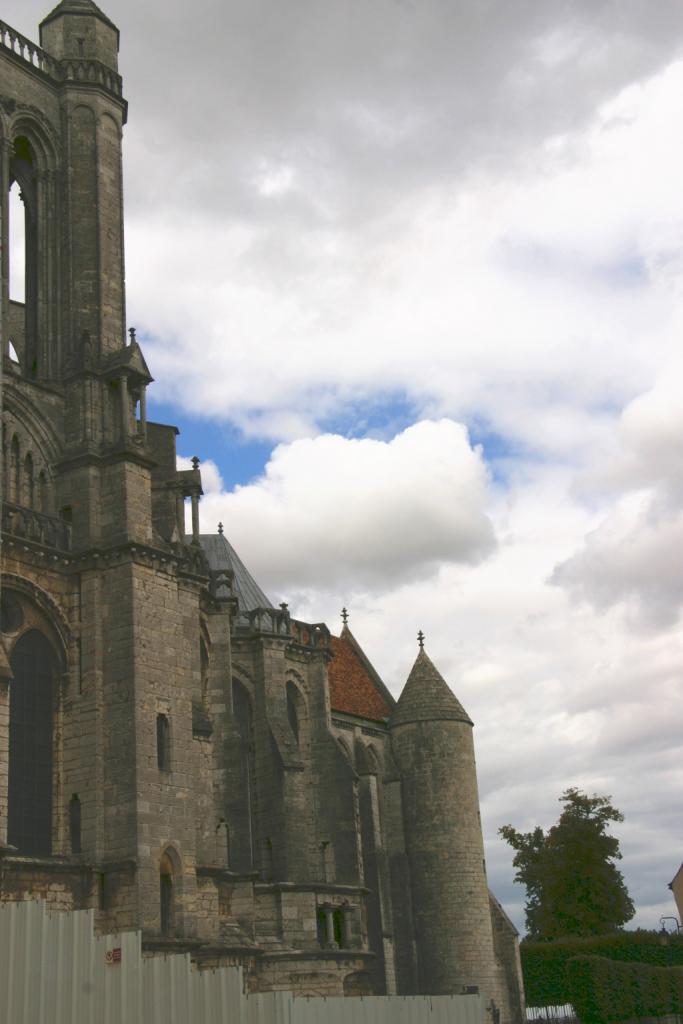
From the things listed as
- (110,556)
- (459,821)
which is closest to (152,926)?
(110,556)

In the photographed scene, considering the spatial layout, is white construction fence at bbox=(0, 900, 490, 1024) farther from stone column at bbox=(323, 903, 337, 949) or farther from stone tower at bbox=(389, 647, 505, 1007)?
stone tower at bbox=(389, 647, 505, 1007)

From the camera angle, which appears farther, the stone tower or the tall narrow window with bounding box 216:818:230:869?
the stone tower

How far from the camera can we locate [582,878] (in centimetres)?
5919

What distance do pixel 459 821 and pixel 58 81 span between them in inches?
1225

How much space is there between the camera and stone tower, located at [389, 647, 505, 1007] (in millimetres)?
47875

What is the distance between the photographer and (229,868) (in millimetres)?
35750

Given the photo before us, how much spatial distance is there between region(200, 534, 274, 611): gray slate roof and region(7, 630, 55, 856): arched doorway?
14.9m

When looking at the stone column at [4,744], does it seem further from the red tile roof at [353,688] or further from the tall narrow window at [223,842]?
the red tile roof at [353,688]

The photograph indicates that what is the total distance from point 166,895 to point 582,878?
33701mm

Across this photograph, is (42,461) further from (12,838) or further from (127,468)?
(12,838)

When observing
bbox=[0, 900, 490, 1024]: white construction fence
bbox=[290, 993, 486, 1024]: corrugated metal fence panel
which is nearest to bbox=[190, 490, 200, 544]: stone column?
bbox=[290, 993, 486, 1024]: corrugated metal fence panel

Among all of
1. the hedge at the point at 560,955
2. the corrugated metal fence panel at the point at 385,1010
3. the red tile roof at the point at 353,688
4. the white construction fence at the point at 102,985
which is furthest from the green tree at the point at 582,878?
the white construction fence at the point at 102,985

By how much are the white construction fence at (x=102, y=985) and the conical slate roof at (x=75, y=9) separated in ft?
97.6

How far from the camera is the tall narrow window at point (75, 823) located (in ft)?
98.7
